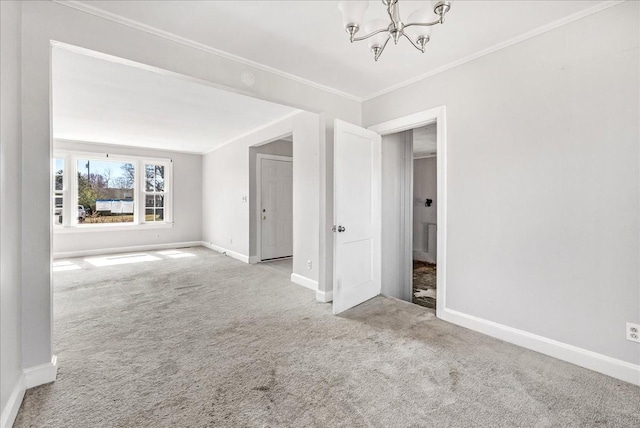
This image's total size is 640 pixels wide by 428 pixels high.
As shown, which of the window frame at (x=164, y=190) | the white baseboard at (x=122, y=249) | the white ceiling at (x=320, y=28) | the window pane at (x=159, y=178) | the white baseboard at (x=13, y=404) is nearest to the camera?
the white baseboard at (x=13, y=404)

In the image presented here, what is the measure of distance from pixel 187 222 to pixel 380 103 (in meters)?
6.26

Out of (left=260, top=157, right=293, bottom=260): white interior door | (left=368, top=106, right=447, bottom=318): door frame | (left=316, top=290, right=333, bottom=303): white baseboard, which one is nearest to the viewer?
(left=368, top=106, right=447, bottom=318): door frame

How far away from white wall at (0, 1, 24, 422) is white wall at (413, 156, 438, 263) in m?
6.75

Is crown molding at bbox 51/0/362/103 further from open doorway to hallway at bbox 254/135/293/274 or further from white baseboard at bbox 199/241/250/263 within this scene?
white baseboard at bbox 199/241/250/263

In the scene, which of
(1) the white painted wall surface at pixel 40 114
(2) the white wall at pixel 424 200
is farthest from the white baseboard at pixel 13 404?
(2) the white wall at pixel 424 200

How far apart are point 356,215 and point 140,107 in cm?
350

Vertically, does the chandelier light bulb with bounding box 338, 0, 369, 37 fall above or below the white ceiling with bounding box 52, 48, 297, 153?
below

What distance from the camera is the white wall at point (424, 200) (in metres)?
7.00

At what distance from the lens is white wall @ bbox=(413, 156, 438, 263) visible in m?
7.00

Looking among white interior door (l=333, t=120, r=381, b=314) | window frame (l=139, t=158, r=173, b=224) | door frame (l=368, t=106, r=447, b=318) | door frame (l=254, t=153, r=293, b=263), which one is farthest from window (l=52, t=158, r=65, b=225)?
door frame (l=368, t=106, r=447, b=318)

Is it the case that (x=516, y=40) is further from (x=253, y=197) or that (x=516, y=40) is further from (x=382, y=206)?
(x=253, y=197)

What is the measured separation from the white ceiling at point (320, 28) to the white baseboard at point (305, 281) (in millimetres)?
2720

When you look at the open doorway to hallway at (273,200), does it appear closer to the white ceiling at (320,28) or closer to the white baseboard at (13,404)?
the white ceiling at (320,28)

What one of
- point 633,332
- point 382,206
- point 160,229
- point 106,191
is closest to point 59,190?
point 106,191
